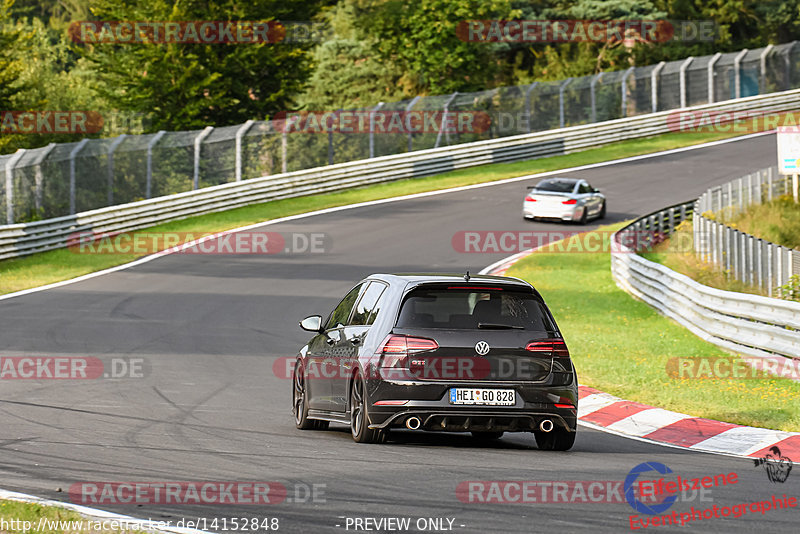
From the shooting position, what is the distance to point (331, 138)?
41312mm

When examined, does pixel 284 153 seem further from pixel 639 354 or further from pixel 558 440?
pixel 558 440

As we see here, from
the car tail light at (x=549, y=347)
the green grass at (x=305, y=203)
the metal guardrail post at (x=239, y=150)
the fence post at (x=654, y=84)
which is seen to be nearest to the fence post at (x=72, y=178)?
the green grass at (x=305, y=203)

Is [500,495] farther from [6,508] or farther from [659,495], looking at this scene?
[6,508]

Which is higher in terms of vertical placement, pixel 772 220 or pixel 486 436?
pixel 486 436

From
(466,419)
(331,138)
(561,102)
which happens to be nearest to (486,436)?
(466,419)

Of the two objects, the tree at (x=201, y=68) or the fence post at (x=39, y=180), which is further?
the tree at (x=201, y=68)

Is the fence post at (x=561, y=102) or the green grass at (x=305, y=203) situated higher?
the fence post at (x=561, y=102)

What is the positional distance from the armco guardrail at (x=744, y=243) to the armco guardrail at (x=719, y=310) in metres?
1.10

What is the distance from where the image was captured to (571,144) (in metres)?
48.8

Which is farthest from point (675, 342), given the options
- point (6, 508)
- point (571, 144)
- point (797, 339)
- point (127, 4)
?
point (127, 4)

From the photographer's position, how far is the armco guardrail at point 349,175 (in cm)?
3169

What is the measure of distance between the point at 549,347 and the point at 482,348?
590mm

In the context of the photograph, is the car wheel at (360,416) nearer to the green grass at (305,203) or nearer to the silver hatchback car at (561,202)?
the green grass at (305,203)

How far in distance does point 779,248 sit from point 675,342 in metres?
2.03
